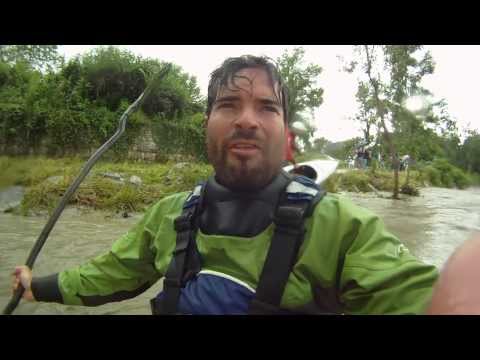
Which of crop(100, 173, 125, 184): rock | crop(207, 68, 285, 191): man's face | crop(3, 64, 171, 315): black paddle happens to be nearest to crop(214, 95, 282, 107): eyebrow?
crop(207, 68, 285, 191): man's face

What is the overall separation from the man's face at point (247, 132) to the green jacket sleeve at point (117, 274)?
1.24 feet

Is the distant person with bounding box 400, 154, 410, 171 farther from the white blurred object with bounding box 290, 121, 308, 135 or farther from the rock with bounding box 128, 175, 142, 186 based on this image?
the white blurred object with bounding box 290, 121, 308, 135

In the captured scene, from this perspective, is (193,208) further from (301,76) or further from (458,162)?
(301,76)

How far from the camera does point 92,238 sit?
3.80m

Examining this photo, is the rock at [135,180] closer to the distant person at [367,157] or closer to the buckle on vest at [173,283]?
the buckle on vest at [173,283]

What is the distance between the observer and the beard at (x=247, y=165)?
1.18 metres

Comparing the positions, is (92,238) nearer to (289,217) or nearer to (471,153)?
(289,217)

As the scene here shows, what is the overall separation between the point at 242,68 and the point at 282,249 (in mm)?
602

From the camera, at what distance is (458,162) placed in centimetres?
176

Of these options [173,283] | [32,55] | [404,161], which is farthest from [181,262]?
[32,55]

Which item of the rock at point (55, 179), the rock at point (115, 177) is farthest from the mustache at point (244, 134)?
the rock at point (115, 177)

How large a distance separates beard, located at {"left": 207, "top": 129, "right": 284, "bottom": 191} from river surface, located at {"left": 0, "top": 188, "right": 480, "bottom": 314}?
1077 millimetres
